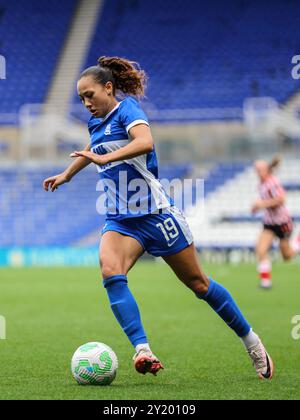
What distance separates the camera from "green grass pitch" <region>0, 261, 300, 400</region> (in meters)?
5.25

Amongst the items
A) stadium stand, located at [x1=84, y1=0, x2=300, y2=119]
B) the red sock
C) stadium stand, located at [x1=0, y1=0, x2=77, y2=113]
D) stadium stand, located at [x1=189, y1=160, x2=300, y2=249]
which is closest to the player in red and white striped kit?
the red sock

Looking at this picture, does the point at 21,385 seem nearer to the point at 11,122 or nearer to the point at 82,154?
the point at 82,154

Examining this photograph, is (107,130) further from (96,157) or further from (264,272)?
(264,272)

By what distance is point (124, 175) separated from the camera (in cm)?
577

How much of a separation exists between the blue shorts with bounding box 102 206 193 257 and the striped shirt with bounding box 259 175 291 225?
29.1 feet

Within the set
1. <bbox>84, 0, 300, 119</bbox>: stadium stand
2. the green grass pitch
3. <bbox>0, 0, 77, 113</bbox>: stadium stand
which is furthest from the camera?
<bbox>0, 0, 77, 113</bbox>: stadium stand

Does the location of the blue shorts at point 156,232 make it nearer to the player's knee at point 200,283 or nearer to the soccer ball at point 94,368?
the player's knee at point 200,283

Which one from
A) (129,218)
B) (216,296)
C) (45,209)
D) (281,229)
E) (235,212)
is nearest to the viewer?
(129,218)

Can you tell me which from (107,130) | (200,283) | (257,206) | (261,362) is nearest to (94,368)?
(200,283)

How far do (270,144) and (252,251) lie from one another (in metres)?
2.92

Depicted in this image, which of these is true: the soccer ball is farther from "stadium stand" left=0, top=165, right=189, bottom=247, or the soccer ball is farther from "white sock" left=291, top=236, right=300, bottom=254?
"stadium stand" left=0, top=165, right=189, bottom=247

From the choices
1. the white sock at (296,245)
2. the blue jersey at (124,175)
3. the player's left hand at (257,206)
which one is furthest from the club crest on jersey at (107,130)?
the white sock at (296,245)

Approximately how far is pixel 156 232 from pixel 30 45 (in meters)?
23.7

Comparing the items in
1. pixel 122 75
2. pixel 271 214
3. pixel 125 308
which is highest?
pixel 122 75
